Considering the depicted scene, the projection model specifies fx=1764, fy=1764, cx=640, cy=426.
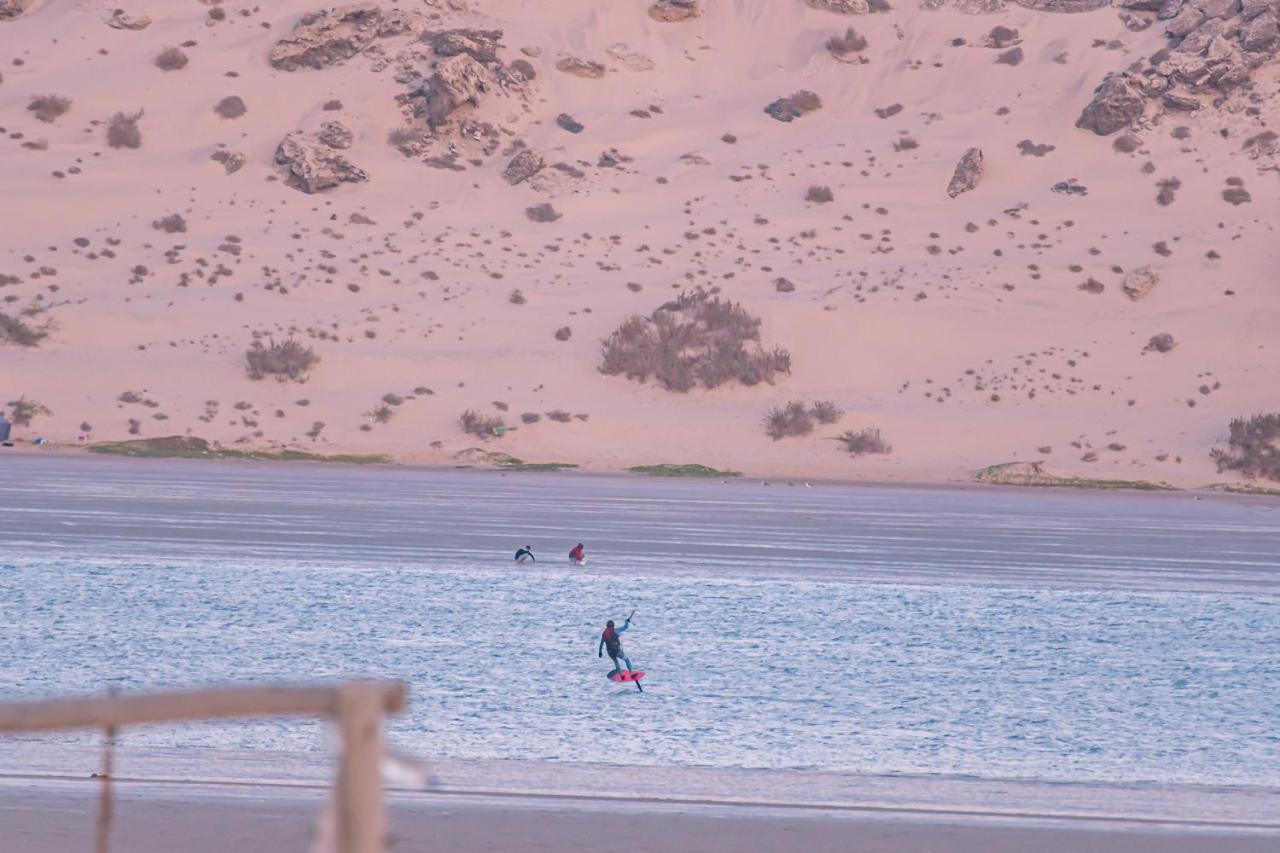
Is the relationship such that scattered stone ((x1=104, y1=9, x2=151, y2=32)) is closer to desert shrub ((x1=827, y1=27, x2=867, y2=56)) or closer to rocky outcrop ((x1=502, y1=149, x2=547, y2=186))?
rocky outcrop ((x1=502, y1=149, x2=547, y2=186))

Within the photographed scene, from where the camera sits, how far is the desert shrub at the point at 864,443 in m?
46.3

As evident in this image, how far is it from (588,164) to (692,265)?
8157mm

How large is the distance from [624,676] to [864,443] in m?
34.3

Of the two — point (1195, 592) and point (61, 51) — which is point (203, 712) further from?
point (61, 51)

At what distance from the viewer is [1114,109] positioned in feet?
214

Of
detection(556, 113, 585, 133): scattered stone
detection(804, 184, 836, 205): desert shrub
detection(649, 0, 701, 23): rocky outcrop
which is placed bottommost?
detection(804, 184, 836, 205): desert shrub

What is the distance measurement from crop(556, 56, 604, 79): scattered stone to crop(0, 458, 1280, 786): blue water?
48.2 meters

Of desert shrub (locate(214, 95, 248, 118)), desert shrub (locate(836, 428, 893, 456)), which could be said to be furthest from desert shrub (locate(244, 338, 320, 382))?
desert shrub (locate(214, 95, 248, 118))

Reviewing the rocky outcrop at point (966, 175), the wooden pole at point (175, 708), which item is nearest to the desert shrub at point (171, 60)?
the rocky outcrop at point (966, 175)

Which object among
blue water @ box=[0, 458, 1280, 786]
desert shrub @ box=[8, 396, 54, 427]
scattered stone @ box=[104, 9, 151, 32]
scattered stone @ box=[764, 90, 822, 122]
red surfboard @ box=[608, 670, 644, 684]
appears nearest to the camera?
blue water @ box=[0, 458, 1280, 786]

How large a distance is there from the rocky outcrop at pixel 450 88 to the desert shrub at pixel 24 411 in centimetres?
2347

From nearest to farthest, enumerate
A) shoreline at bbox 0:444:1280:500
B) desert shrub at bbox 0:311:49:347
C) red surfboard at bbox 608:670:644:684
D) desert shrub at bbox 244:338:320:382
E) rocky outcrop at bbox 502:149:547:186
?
red surfboard at bbox 608:670:644:684 → shoreline at bbox 0:444:1280:500 → desert shrub at bbox 244:338:320:382 → desert shrub at bbox 0:311:49:347 → rocky outcrop at bbox 502:149:547:186

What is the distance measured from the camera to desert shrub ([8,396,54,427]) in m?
46.0

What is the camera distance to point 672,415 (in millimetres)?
49750
